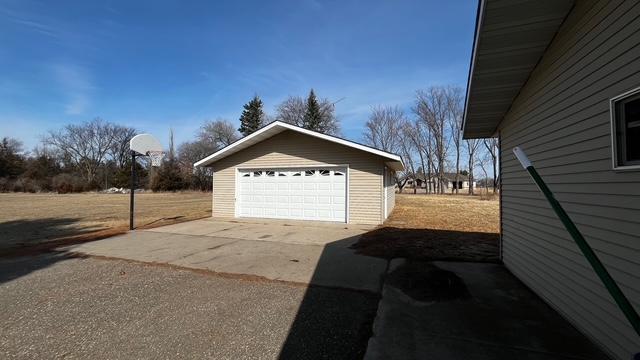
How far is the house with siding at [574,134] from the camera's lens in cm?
261

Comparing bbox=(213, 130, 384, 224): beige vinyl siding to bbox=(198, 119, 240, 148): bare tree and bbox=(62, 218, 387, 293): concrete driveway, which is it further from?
bbox=(198, 119, 240, 148): bare tree

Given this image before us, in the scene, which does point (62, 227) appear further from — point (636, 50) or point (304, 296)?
point (636, 50)

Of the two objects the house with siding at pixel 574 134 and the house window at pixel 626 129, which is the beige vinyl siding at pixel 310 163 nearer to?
the house with siding at pixel 574 134

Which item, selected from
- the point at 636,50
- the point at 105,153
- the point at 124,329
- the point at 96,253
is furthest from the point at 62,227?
the point at 105,153

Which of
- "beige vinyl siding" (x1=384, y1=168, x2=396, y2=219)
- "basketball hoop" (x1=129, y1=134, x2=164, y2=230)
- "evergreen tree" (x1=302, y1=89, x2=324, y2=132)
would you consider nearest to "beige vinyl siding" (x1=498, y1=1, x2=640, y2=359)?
"beige vinyl siding" (x1=384, y1=168, x2=396, y2=219)

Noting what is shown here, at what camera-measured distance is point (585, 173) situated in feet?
10.5

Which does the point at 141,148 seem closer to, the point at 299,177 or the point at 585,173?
the point at 299,177

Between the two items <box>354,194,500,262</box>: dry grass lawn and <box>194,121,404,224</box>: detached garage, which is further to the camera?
<box>194,121,404,224</box>: detached garage

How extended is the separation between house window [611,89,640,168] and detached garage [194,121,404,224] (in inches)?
335

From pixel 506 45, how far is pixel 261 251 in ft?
19.8

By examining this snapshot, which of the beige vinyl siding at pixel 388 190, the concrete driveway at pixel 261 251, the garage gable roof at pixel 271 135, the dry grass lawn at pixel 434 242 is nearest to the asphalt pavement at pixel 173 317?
the concrete driveway at pixel 261 251

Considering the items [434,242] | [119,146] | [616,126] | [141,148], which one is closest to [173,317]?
[616,126]

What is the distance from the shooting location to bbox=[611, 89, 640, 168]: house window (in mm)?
2535

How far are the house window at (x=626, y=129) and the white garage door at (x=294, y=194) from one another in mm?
9507
